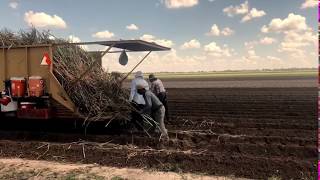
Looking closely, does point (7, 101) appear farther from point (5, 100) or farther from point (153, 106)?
point (153, 106)

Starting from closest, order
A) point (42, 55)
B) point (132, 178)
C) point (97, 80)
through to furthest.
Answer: point (132, 178), point (42, 55), point (97, 80)

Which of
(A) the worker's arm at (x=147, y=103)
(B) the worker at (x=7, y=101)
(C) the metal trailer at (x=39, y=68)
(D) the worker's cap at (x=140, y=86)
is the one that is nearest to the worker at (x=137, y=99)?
(D) the worker's cap at (x=140, y=86)

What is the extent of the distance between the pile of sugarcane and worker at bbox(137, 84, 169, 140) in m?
0.58

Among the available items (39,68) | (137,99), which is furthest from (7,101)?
(137,99)

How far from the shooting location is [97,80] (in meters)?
10.4

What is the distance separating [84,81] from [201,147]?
3294mm

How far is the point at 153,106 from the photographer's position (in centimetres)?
966

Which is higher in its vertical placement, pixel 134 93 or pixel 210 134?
pixel 134 93

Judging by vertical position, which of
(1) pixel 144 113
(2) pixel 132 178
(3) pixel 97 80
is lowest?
(2) pixel 132 178

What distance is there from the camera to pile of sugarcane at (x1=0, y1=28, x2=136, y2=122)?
9711 mm

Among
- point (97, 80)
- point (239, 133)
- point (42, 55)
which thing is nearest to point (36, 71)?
point (42, 55)

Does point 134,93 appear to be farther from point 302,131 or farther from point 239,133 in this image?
point 302,131

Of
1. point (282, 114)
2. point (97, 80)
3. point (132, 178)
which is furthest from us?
point (282, 114)

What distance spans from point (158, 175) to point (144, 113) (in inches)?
118
